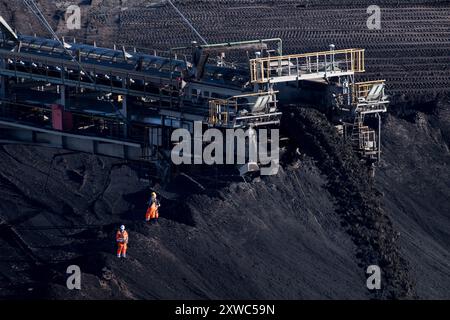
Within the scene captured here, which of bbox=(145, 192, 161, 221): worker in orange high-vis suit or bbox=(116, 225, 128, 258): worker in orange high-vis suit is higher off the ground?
bbox=(145, 192, 161, 221): worker in orange high-vis suit

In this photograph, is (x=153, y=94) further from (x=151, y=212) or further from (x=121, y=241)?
(x=121, y=241)

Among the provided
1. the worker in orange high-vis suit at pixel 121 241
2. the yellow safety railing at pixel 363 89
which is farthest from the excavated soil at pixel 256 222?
the yellow safety railing at pixel 363 89

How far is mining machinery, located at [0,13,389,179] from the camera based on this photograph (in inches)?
1287

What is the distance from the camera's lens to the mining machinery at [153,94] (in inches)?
1287

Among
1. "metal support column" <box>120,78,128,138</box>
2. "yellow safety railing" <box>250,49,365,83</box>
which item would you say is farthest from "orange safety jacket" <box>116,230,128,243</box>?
"yellow safety railing" <box>250,49,365,83</box>

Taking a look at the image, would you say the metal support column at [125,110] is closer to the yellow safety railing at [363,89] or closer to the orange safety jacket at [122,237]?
the orange safety jacket at [122,237]

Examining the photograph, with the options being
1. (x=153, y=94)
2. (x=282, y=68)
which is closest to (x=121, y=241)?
(x=153, y=94)

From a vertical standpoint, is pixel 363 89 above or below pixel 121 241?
above

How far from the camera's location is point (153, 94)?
111 ft

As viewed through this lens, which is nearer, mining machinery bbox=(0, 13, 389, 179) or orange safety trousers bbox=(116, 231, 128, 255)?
mining machinery bbox=(0, 13, 389, 179)

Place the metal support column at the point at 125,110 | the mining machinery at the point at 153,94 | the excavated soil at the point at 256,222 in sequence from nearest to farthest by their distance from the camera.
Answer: the excavated soil at the point at 256,222 → the mining machinery at the point at 153,94 → the metal support column at the point at 125,110

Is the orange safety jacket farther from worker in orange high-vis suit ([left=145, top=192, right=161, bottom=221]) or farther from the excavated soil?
worker in orange high-vis suit ([left=145, top=192, right=161, bottom=221])

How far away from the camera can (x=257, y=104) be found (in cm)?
3194

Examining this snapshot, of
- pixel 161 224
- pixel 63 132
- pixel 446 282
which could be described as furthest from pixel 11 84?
pixel 446 282
